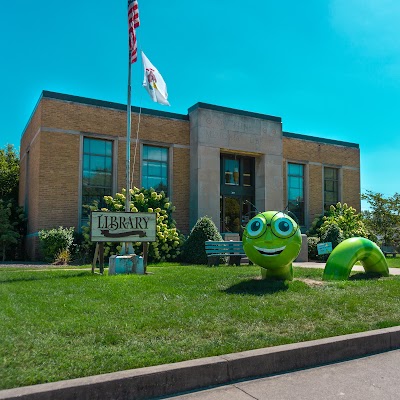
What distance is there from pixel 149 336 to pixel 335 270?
6518 mm

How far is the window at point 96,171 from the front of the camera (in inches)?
781

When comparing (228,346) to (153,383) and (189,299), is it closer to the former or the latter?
(153,383)

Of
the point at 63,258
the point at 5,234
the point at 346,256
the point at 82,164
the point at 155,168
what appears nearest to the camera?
the point at 346,256

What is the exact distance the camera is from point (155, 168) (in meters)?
21.7

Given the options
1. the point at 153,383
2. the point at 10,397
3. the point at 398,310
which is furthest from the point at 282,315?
the point at 10,397

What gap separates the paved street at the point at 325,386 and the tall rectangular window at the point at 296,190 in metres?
21.3

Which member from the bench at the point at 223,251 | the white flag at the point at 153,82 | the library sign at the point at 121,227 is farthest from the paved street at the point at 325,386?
the white flag at the point at 153,82

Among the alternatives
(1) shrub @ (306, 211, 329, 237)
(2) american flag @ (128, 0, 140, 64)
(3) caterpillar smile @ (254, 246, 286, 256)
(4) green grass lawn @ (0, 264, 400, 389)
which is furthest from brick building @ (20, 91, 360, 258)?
(3) caterpillar smile @ (254, 246, 286, 256)

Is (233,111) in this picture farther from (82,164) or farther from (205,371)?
(205,371)

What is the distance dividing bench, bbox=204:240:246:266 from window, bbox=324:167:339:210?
1351 cm

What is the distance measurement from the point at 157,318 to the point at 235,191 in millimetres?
18263

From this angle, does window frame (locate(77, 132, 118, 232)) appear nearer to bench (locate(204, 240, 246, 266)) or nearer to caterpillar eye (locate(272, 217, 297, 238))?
bench (locate(204, 240, 246, 266))

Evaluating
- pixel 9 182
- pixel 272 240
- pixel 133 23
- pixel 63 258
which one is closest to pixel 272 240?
pixel 272 240

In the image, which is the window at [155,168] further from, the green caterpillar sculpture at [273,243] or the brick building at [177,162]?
the green caterpillar sculpture at [273,243]
